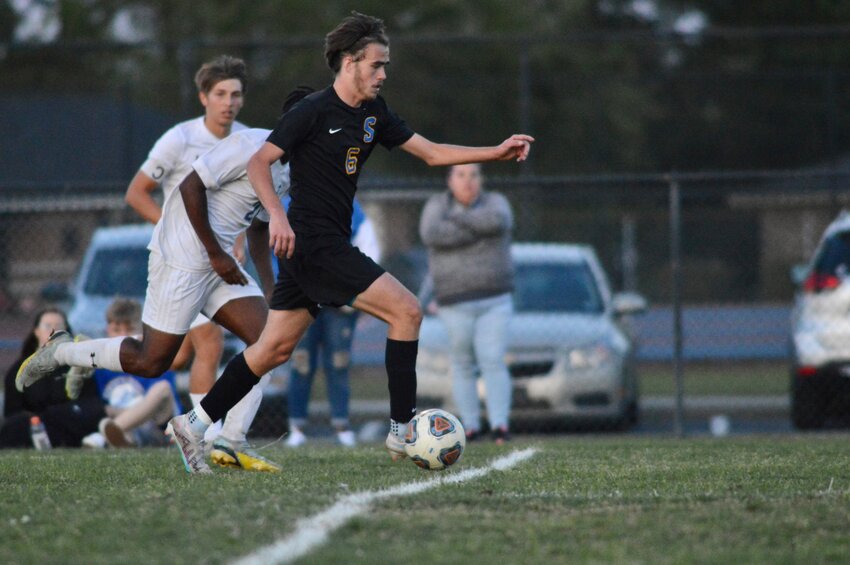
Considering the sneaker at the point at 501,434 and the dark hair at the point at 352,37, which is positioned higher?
the dark hair at the point at 352,37

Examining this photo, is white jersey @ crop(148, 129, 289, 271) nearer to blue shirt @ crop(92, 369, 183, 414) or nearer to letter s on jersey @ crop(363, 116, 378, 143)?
letter s on jersey @ crop(363, 116, 378, 143)

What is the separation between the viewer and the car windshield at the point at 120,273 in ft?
35.2

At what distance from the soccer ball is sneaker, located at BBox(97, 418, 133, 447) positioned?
10.9 ft

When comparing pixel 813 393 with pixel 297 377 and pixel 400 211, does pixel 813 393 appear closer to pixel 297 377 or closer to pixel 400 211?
pixel 297 377

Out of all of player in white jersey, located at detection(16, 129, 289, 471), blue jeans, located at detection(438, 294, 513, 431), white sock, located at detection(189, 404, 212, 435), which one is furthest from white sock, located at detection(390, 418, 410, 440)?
blue jeans, located at detection(438, 294, 513, 431)

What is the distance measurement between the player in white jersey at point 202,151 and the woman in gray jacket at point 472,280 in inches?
95.6

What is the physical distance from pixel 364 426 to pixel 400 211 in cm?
601

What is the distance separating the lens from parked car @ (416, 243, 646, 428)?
10.2 meters

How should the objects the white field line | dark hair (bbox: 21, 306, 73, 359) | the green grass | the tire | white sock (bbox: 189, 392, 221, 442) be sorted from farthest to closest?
the tire, dark hair (bbox: 21, 306, 73, 359), white sock (bbox: 189, 392, 221, 442), the green grass, the white field line

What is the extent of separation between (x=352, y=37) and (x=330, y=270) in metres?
1.06

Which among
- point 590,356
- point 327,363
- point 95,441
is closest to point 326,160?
point 95,441

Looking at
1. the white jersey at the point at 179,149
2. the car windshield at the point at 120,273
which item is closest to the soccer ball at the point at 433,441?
the white jersey at the point at 179,149

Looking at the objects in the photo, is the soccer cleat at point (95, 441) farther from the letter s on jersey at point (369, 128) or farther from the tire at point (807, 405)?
the tire at point (807, 405)

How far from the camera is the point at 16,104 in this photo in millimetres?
20234
